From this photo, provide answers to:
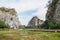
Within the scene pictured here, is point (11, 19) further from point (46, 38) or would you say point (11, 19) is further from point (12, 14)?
point (46, 38)

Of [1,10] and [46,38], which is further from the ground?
[1,10]

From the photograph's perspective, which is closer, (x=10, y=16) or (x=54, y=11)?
(x=54, y=11)

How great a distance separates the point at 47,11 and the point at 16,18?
54.6 metres

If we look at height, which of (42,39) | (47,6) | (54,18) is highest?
(47,6)

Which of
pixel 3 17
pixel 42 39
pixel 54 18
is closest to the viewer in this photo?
pixel 42 39

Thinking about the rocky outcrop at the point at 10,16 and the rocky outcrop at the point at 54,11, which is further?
the rocky outcrop at the point at 10,16

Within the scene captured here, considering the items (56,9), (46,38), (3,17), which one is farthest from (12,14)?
(46,38)

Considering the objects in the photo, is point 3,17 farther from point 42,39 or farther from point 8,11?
point 42,39

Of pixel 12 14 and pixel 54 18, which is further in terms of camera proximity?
Answer: pixel 12 14

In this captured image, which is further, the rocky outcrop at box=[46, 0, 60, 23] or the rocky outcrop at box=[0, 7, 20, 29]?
the rocky outcrop at box=[0, 7, 20, 29]

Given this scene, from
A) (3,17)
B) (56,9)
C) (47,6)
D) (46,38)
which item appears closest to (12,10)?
(3,17)

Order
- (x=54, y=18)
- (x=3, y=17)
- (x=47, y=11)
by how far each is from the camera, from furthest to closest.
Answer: (x=3, y=17), (x=47, y=11), (x=54, y=18)

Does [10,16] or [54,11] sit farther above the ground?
[10,16]

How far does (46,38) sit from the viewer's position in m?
32.3
